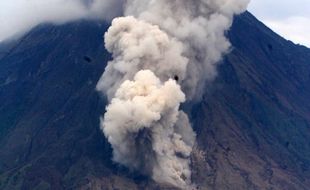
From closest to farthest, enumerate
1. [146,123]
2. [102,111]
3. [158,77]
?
1. [146,123]
2. [158,77]
3. [102,111]

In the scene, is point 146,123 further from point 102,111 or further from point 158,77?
point 102,111

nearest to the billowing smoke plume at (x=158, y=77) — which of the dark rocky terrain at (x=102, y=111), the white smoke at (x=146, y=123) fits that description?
the white smoke at (x=146, y=123)

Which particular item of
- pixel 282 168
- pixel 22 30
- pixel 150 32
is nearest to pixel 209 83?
pixel 282 168

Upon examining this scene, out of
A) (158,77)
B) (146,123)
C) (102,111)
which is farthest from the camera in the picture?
(102,111)

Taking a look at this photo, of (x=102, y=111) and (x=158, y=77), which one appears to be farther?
(x=102, y=111)

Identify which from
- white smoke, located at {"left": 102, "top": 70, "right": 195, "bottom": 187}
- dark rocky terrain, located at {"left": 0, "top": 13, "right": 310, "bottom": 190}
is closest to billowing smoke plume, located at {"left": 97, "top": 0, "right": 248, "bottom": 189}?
white smoke, located at {"left": 102, "top": 70, "right": 195, "bottom": 187}

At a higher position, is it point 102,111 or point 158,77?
point 158,77

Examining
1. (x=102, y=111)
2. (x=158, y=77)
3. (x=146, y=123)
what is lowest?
(x=102, y=111)

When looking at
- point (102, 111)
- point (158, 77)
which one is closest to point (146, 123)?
point (158, 77)
